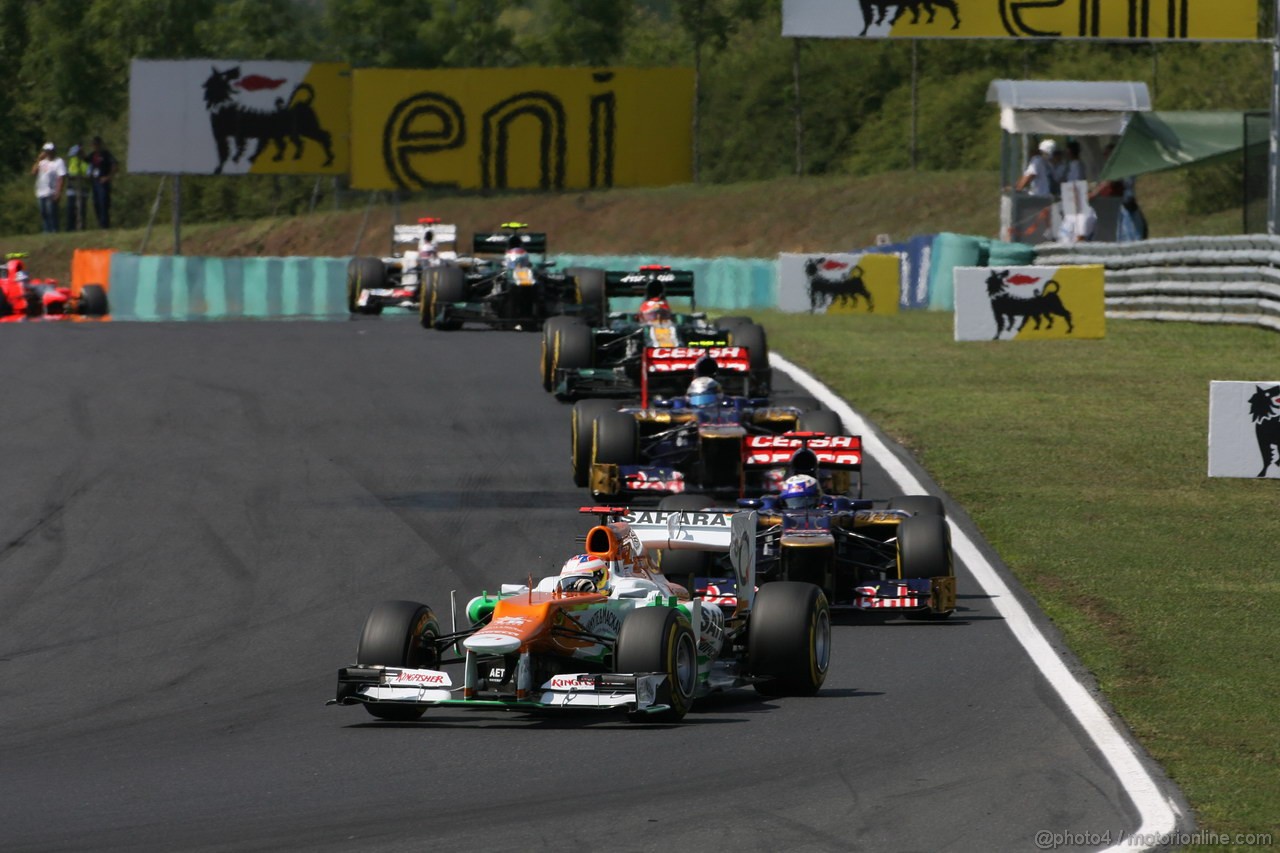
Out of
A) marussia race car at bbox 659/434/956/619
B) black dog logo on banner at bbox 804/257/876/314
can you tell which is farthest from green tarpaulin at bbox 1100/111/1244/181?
marussia race car at bbox 659/434/956/619

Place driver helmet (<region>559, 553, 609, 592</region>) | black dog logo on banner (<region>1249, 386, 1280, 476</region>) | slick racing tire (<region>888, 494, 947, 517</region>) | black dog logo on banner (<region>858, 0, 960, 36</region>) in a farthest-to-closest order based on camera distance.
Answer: black dog logo on banner (<region>858, 0, 960, 36</region>)
black dog logo on banner (<region>1249, 386, 1280, 476</region>)
slick racing tire (<region>888, 494, 947, 517</region>)
driver helmet (<region>559, 553, 609, 592</region>)

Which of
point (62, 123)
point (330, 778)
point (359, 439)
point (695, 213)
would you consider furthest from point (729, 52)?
point (330, 778)

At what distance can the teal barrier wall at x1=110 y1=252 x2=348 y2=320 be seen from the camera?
38094mm

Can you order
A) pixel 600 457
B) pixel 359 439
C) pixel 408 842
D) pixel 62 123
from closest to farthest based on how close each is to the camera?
pixel 408 842, pixel 600 457, pixel 359 439, pixel 62 123

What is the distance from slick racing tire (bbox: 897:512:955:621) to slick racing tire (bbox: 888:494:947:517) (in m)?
0.64

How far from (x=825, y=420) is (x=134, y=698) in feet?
24.4

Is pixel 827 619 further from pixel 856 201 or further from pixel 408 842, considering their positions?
pixel 856 201

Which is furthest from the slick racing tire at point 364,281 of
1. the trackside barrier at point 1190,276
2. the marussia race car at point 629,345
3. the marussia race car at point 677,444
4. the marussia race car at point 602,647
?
the marussia race car at point 602,647

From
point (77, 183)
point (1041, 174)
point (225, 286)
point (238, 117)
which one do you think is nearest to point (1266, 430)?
point (1041, 174)

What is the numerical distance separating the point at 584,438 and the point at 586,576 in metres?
6.51

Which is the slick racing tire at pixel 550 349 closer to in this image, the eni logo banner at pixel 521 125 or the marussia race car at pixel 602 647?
the marussia race car at pixel 602 647

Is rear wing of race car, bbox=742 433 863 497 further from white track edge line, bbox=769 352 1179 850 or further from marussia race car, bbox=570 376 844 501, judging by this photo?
white track edge line, bbox=769 352 1179 850

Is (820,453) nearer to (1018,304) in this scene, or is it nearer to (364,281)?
(1018,304)

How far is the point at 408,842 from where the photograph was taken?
760 cm
